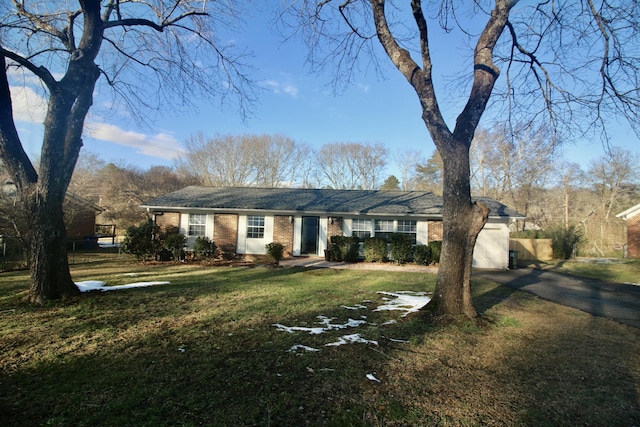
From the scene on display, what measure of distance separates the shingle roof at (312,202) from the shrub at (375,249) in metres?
1.39

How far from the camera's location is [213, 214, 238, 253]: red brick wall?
1552cm

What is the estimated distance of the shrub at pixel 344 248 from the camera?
1455cm

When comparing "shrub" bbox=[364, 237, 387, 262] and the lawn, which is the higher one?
"shrub" bbox=[364, 237, 387, 262]

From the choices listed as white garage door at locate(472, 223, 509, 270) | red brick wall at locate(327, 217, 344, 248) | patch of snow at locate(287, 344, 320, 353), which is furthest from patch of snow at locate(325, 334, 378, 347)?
white garage door at locate(472, 223, 509, 270)

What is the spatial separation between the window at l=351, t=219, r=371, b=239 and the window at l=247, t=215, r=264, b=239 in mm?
4326

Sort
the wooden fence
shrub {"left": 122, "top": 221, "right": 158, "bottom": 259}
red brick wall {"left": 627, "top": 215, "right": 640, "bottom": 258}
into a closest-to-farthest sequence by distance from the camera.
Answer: shrub {"left": 122, "top": 221, "right": 158, "bottom": 259} < the wooden fence < red brick wall {"left": 627, "top": 215, "right": 640, "bottom": 258}

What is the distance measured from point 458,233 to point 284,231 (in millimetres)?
10771

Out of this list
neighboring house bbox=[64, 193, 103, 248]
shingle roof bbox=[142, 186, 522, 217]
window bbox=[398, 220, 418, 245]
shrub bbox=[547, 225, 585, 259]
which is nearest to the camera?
shingle roof bbox=[142, 186, 522, 217]

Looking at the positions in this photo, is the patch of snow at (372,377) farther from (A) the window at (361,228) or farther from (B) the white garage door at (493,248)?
(B) the white garage door at (493,248)

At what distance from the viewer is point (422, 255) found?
46.4 ft

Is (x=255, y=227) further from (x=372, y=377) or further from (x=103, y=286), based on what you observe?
(x=372, y=377)

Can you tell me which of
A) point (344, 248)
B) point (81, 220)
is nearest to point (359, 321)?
point (344, 248)

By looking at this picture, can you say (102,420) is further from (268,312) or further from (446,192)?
(446,192)

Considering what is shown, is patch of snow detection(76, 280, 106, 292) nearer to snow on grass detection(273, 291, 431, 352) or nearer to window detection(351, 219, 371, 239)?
snow on grass detection(273, 291, 431, 352)
